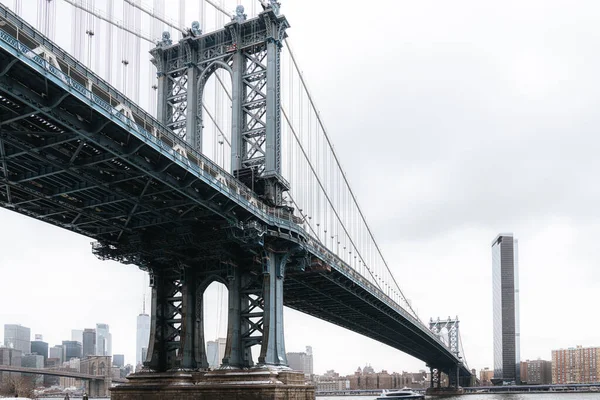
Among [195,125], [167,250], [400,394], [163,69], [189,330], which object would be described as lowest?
[400,394]

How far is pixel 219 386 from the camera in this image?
49.8 metres

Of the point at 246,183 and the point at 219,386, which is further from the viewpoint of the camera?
the point at 246,183

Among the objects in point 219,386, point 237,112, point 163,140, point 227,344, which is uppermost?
point 237,112

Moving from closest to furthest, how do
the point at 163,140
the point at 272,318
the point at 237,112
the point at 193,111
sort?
the point at 163,140 < the point at 272,318 < the point at 237,112 < the point at 193,111

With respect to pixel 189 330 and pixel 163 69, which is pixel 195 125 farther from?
pixel 189 330

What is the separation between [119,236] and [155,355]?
9.53 m

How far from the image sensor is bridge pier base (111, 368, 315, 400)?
159 ft

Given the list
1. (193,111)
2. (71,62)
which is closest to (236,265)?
(193,111)

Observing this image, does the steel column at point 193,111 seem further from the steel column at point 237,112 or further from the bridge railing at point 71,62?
the bridge railing at point 71,62

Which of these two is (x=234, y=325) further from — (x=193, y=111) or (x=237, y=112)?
(x=193, y=111)

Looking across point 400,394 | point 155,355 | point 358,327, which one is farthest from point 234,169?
point 400,394

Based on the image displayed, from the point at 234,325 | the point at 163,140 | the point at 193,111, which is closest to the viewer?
the point at 163,140

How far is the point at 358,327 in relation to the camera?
376 ft

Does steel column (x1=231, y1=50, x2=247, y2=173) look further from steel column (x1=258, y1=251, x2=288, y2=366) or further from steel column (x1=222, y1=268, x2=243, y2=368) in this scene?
steel column (x1=222, y1=268, x2=243, y2=368)
